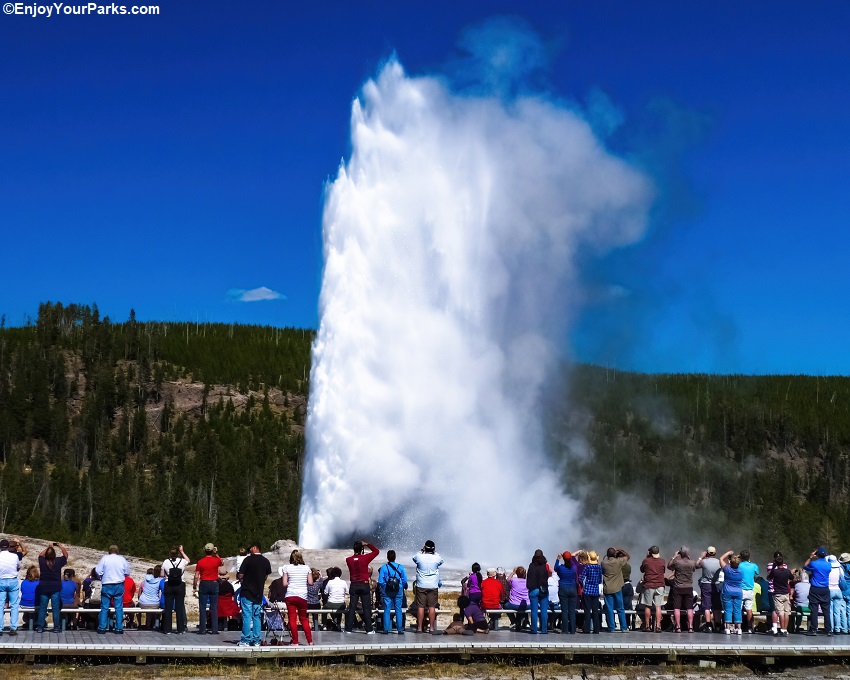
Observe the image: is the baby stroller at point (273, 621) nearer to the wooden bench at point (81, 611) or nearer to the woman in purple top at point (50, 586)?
the wooden bench at point (81, 611)

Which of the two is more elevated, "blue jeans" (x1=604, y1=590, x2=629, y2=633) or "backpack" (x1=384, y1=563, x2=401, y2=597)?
"backpack" (x1=384, y1=563, x2=401, y2=597)

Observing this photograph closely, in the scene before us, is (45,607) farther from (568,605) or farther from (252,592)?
(568,605)

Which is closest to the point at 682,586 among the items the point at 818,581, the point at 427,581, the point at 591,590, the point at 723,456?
the point at 591,590

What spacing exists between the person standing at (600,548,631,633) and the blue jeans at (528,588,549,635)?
941mm

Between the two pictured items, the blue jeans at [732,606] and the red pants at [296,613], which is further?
the blue jeans at [732,606]

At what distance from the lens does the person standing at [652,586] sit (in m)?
15.4

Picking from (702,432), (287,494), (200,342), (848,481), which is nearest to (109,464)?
(287,494)

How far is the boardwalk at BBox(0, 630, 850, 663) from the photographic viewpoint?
13.2 metres

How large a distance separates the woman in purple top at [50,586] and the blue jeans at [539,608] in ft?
22.0

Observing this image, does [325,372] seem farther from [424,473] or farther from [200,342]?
[200,342]

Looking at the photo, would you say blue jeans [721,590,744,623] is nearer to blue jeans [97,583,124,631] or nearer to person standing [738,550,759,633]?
person standing [738,550,759,633]

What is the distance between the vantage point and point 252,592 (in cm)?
1340

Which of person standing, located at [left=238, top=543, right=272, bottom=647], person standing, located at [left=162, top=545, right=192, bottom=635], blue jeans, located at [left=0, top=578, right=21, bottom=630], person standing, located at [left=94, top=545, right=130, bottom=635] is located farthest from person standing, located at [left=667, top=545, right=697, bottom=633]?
blue jeans, located at [left=0, top=578, right=21, bottom=630]

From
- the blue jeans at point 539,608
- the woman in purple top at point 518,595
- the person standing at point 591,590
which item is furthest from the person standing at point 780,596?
the woman in purple top at point 518,595
